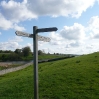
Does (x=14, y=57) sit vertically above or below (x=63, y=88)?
above

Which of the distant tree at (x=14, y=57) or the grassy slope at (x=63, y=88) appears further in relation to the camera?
the distant tree at (x=14, y=57)

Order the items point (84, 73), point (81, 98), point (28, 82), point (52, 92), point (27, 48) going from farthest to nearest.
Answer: point (27, 48), point (84, 73), point (28, 82), point (52, 92), point (81, 98)

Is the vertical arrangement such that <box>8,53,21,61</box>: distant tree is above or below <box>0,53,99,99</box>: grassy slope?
above

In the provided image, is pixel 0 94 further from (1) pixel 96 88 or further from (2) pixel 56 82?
(1) pixel 96 88

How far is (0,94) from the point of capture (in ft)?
56.2

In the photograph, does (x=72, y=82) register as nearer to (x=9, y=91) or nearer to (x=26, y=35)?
(x=9, y=91)

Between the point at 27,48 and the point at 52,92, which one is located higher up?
the point at 27,48

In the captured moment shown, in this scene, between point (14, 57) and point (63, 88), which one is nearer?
point (63, 88)

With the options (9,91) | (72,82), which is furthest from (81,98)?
(9,91)

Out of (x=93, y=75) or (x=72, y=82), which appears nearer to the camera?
(x=72, y=82)

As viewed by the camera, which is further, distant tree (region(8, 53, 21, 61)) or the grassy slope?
distant tree (region(8, 53, 21, 61))

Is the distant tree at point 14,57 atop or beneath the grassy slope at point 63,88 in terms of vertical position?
atop

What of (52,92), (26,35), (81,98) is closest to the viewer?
(26,35)

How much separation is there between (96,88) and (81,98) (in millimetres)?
2718
